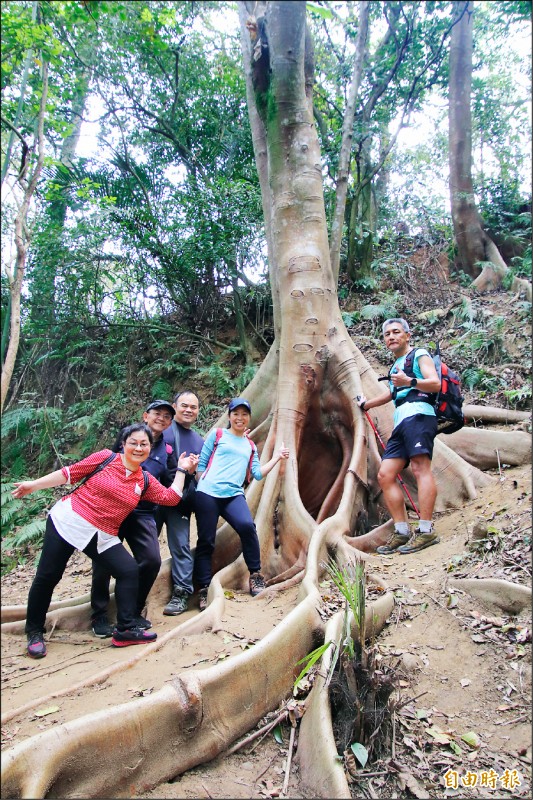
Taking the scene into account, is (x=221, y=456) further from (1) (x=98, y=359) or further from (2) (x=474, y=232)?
(2) (x=474, y=232)

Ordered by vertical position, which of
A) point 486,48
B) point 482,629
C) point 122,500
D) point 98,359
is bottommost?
point 482,629

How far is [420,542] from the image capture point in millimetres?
4770

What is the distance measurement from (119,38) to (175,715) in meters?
3.07

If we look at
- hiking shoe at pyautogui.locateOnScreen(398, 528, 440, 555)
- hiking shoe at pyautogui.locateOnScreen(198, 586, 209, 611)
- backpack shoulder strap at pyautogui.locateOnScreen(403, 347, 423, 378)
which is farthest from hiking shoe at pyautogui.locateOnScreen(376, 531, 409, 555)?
hiking shoe at pyautogui.locateOnScreen(198, 586, 209, 611)

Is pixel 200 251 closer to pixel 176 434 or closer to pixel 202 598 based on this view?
pixel 176 434

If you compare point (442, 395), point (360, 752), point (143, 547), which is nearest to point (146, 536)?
point (143, 547)

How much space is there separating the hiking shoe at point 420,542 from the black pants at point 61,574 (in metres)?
2.41

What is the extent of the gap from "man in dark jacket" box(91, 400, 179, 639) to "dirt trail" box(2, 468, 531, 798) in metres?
0.24

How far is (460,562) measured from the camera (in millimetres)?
4035

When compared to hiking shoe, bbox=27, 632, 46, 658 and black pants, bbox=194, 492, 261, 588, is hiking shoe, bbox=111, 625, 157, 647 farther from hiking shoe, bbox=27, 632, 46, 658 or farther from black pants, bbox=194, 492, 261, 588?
black pants, bbox=194, 492, 261, 588

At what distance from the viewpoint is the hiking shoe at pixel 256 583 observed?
4461mm

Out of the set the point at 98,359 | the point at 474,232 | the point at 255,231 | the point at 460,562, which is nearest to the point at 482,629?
the point at 460,562

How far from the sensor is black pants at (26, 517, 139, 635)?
3768 millimetres

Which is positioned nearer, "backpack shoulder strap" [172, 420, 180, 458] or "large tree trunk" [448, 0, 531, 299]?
"backpack shoulder strap" [172, 420, 180, 458]
